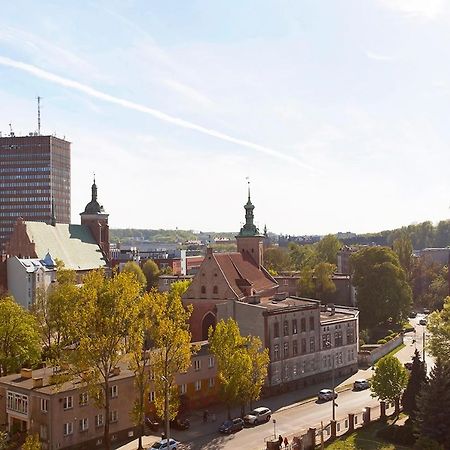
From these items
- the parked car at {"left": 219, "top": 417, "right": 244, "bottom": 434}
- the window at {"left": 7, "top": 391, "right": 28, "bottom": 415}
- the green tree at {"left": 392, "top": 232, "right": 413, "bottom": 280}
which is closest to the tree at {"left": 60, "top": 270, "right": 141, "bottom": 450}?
the window at {"left": 7, "top": 391, "right": 28, "bottom": 415}

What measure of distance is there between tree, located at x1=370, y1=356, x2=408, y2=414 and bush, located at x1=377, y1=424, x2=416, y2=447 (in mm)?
3473

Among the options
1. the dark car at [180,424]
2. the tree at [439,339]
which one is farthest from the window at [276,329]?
Answer: the dark car at [180,424]

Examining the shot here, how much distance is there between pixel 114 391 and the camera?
2243 inches

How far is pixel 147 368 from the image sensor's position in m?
59.2

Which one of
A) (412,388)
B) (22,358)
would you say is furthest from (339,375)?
(22,358)

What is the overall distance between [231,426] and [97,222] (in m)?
86.6

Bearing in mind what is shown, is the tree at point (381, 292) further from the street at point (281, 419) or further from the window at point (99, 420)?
the window at point (99, 420)

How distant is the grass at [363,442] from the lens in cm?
5497

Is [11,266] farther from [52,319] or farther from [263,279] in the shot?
[263,279]

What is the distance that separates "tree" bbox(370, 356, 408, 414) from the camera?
60938mm

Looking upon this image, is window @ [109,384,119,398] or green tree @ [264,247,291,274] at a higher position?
green tree @ [264,247,291,274]

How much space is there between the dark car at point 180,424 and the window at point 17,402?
1328 cm

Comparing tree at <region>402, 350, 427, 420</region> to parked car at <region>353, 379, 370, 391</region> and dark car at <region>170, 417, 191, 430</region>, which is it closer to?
parked car at <region>353, 379, 370, 391</region>

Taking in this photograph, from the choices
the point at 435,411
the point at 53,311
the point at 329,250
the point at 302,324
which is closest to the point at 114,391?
the point at 53,311
